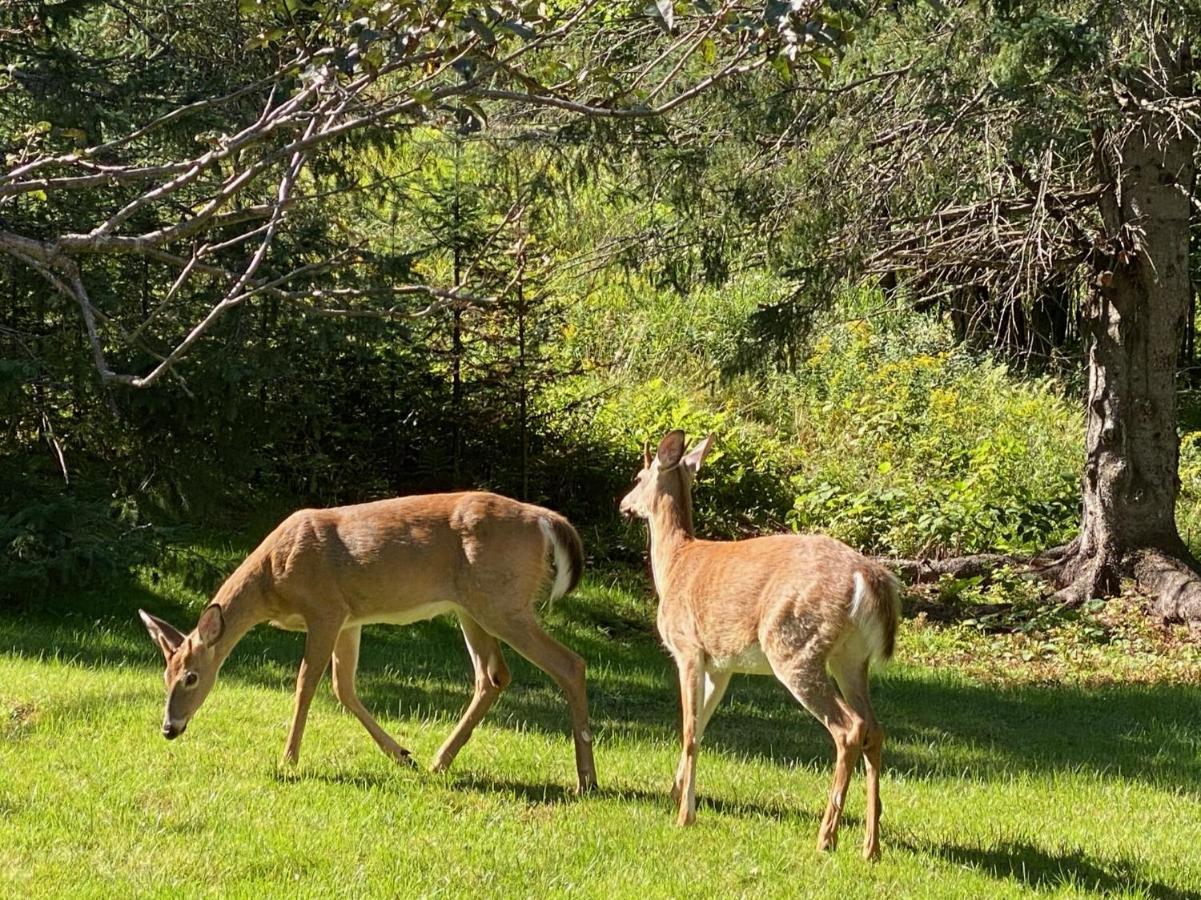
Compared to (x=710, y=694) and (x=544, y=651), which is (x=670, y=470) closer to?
(x=544, y=651)

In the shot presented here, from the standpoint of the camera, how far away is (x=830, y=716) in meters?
6.15

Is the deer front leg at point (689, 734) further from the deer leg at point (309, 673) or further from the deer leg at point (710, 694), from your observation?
the deer leg at point (309, 673)

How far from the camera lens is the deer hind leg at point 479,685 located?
7.68 metres

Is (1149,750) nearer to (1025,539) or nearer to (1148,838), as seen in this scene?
(1148,838)

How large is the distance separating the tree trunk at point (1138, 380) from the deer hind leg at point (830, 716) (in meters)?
7.50

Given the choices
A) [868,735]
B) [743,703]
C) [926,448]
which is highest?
[926,448]

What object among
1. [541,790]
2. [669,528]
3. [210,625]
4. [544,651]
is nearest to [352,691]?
[210,625]

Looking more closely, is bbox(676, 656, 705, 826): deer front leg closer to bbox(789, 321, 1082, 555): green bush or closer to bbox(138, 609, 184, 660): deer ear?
bbox(138, 609, 184, 660): deer ear

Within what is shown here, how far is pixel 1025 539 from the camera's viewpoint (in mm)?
15484

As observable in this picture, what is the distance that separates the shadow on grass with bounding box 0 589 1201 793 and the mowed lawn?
35mm

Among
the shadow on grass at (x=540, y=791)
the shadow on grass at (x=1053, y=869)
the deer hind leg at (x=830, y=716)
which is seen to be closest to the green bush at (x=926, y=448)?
the shadow on grass at (x=540, y=791)

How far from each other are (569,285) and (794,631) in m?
12.7

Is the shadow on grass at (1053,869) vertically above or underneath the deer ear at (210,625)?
underneath

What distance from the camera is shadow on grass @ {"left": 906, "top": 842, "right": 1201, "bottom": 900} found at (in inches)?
235
